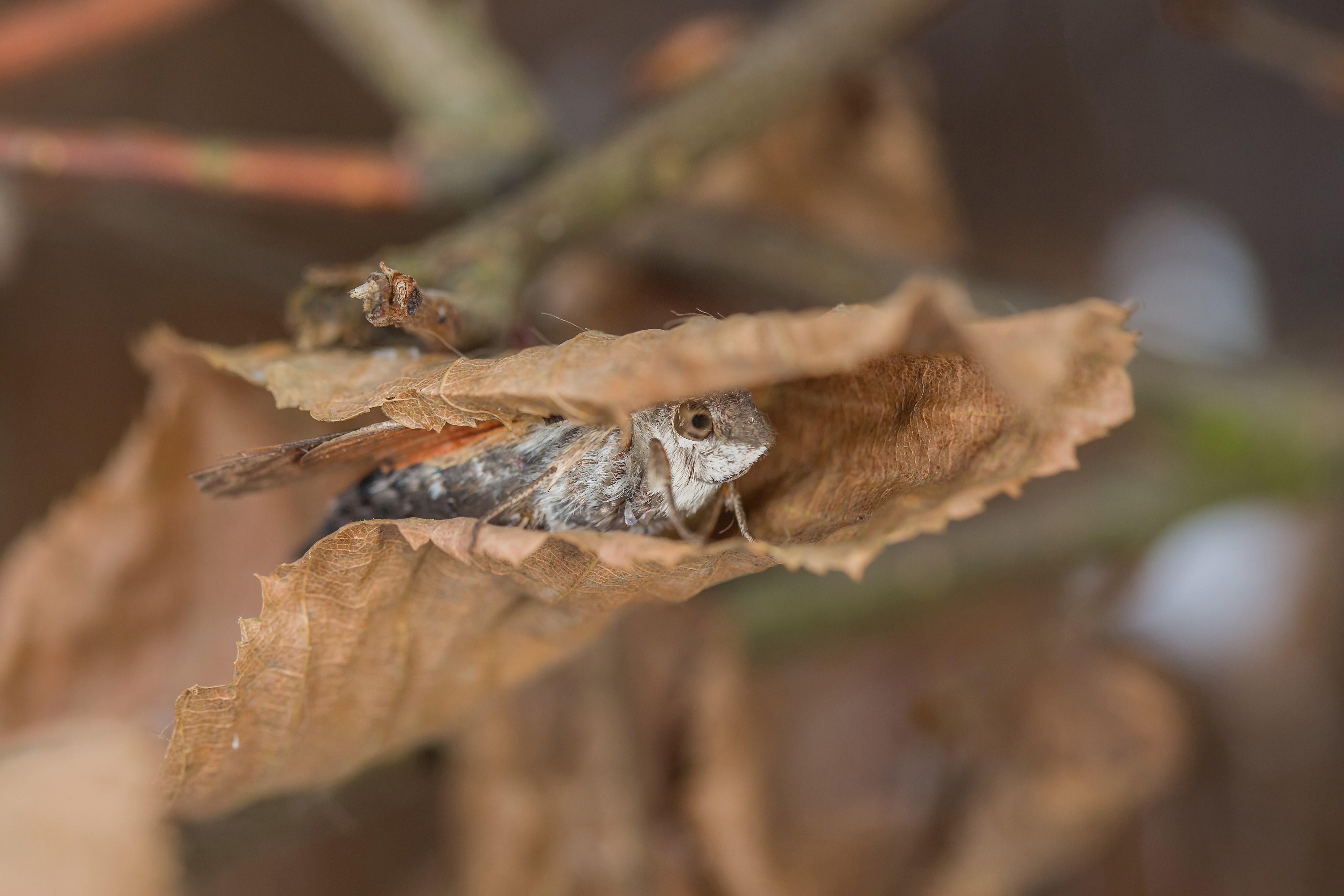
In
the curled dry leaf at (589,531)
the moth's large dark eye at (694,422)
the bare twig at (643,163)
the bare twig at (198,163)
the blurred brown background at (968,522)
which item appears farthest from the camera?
the blurred brown background at (968,522)

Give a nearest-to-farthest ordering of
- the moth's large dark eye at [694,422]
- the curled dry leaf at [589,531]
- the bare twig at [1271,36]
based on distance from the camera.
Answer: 1. the curled dry leaf at [589,531]
2. the moth's large dark eye at [694,422]
3. the bare twig at [1271,36]

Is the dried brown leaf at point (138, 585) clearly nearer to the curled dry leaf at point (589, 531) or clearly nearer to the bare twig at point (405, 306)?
the curled dry leaf at point (589, 531)

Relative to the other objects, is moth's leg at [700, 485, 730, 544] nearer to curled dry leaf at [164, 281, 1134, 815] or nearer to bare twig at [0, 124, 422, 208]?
curled dry leaf at [164, 281, 1134, 815]

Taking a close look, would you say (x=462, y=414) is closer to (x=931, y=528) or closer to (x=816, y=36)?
(x=931, y=528)

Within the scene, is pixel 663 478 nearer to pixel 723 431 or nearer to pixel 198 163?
pixel 723 431

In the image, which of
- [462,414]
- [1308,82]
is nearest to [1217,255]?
[1308,82]

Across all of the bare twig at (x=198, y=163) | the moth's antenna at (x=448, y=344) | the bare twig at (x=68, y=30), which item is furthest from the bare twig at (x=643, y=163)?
the bare twig at (x=68, y=30)

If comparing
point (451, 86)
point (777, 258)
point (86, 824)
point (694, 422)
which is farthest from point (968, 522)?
point (86, 824)
